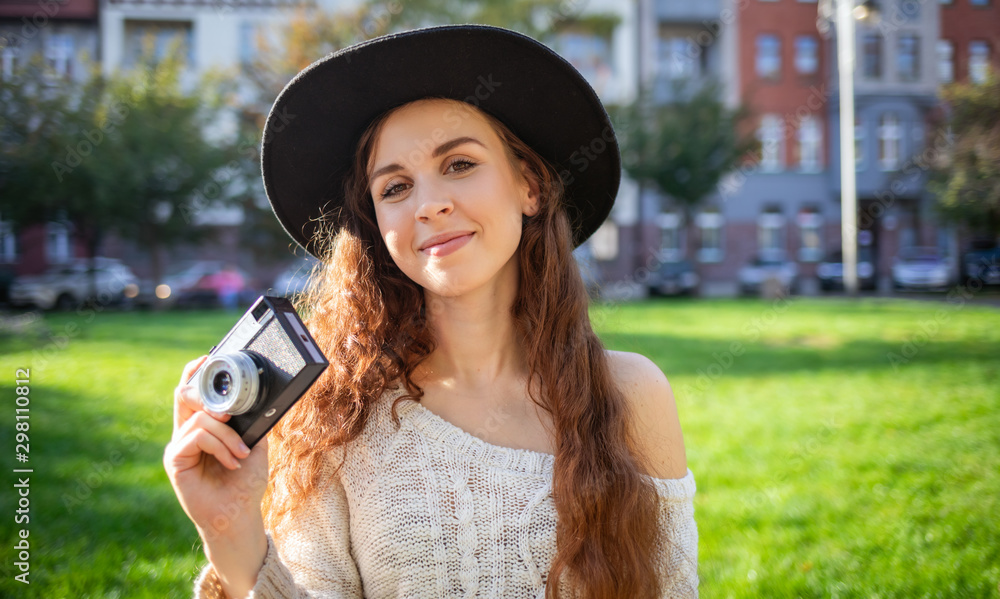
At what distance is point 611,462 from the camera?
1.71 metres

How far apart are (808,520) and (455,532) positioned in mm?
2512

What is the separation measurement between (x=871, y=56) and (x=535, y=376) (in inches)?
1154

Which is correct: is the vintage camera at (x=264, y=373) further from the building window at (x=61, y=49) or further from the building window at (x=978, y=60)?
the building window at (x=61, y=49)

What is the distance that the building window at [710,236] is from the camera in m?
28.3

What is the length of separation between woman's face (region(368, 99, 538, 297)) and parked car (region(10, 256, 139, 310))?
21117 mm

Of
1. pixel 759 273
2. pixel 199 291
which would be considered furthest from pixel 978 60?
pixel 199 291

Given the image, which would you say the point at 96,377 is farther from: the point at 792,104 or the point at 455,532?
the point at 792,104

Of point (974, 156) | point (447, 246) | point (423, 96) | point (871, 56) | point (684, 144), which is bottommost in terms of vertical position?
point (447, 246)

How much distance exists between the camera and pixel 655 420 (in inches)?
71.7

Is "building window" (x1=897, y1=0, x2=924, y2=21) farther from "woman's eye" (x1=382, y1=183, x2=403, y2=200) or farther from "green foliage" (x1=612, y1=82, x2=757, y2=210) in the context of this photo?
"woman's eye" (x1=382, y1=183, x2=403, y2=200)

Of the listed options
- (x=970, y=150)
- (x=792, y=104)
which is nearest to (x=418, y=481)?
(x=970, y=150)

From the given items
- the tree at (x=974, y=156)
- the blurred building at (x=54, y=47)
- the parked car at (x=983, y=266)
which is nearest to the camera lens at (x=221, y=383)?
the tree at (x=974, y=156)

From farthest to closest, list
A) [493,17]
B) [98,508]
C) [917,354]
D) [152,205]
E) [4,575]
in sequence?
[152,205]
[493,17]
[917,354]
[98,508]
[4,575]

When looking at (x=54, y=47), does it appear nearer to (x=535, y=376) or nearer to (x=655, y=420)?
(x=535, y=376)
